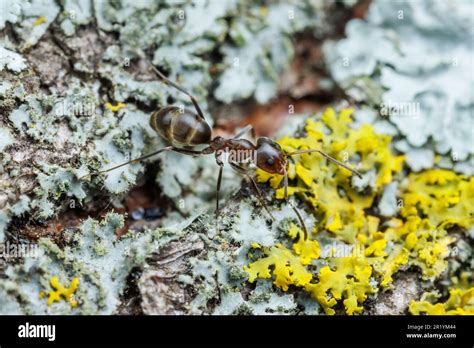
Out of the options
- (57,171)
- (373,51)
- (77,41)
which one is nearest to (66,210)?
(57,171)

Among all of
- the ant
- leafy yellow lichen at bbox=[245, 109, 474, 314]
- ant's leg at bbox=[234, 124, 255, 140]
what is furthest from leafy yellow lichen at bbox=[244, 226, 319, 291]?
ant's leg at bbox=[234, 124, 255, 140]

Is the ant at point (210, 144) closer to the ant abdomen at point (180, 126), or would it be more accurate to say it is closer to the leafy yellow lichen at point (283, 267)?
the ant abdomen at point (180, 126)

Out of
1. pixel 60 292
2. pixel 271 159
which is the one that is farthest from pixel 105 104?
pixel 60 292

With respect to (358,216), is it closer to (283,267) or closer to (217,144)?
(283,267)

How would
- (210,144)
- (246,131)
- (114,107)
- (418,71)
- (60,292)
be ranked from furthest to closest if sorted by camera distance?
(418,71), (246,131), (210,144), (114,107), (60,292)

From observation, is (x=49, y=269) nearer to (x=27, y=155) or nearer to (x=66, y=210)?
(x=66, y=210)

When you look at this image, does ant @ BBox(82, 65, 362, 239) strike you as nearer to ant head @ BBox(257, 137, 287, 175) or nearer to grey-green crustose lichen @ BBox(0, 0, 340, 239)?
ant head @ BBox(257, 137, 287, 175)
